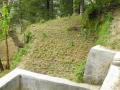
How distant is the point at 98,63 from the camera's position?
7.10 m

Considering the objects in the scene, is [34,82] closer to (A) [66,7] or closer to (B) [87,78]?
(B) [87,78]

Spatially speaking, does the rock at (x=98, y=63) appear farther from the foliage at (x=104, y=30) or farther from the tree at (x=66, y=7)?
the tree at (x=66, y=7)

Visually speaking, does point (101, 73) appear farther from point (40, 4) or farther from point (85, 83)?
point (40, 4)

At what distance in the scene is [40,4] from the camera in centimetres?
1758

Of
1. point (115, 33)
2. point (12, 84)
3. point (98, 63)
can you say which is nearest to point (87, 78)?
point (98, 63)

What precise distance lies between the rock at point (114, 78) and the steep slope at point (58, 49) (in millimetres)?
2032

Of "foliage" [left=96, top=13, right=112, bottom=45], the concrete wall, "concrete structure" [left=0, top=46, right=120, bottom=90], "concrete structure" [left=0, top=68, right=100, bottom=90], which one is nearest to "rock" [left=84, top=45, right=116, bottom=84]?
"concrete structure" [left=0, top=46, right=120, bottom=90]

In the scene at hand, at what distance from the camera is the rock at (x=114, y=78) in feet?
17.4

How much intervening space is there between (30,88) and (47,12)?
12370 mm

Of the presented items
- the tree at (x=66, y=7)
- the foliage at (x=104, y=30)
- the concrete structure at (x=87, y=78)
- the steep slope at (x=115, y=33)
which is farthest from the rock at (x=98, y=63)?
the tree at (x=66, y=7)

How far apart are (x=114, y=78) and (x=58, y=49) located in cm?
540

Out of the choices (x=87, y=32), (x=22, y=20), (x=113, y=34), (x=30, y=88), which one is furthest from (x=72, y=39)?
(x=22, y=20)

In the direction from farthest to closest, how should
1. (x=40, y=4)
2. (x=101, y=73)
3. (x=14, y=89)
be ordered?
1. (x=40, y=4)
2. (x=101, y=73)
3. (x=14, y=89)

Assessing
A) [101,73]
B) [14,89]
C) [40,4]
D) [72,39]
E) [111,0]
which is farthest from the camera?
Answer: [40,4]
